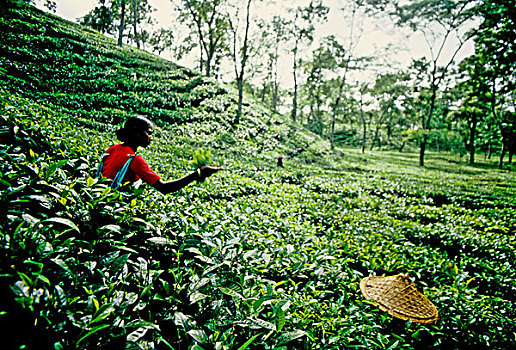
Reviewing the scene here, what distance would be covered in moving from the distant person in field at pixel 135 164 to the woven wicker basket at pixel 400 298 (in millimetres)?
2311

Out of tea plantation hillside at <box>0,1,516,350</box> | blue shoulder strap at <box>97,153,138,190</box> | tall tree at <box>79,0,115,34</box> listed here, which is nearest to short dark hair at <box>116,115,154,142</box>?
blue shoulder strap at <box>97,153,138,190</box>

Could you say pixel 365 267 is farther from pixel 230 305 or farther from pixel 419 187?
pixel 419 187

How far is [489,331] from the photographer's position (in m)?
2.70

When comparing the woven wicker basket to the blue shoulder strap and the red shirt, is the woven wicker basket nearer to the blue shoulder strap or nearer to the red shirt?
the red shirt

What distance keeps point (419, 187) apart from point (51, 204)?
11.5 metres

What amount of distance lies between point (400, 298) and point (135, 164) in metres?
3.15

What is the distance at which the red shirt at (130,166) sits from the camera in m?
2.36

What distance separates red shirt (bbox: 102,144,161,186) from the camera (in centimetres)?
Result: 236

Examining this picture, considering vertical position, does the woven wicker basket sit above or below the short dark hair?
below

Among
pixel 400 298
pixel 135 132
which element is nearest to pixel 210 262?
pixel 135 132

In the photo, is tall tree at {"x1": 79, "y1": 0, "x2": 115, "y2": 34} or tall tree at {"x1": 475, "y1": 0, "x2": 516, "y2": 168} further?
tall tree at {"x1": 79, "y1": 0, "x2": 115, "y2": 34}

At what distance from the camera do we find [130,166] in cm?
235

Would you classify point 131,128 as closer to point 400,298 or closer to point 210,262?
point 210,262

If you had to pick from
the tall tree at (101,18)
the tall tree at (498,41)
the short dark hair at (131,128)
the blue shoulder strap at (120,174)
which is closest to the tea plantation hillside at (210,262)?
the blue shoulder strap at (120,174)
